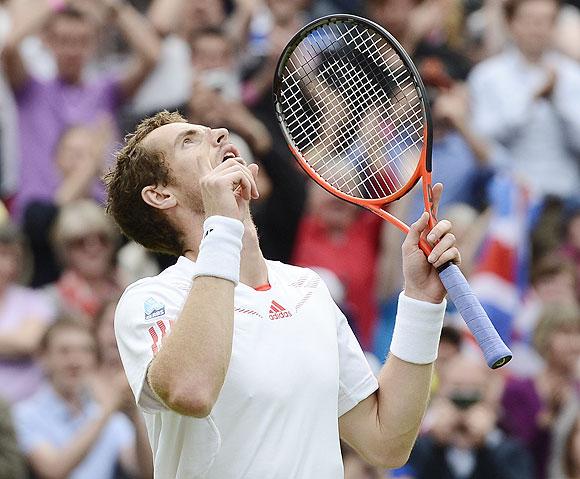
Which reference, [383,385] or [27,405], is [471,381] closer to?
[27,405]

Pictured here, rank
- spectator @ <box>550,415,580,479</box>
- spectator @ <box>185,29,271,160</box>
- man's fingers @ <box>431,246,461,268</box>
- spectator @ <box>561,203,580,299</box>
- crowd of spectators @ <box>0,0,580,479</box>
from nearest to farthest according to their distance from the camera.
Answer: man's fingers @ <box>431,246,461,268</box>
crowd of spectators @ <box>0,0,580,479</box>
spectator @ <box>550,415,580,479</box>
spectator @ <box>185,29,271,160</box>
spectator @ <box>561,203,580,299</box>

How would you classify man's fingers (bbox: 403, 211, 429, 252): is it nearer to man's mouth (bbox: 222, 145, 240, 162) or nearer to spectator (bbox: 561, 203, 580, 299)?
man's mouth (bbox: 222, 145, 240, 162)

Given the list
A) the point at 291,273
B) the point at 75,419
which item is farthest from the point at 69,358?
the point at 291,273

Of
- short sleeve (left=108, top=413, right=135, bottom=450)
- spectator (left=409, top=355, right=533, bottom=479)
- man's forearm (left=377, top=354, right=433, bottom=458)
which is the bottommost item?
spectator (left=409, top=355, right=533, bottom=479)

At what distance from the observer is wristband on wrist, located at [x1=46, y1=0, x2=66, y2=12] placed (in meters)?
8.84

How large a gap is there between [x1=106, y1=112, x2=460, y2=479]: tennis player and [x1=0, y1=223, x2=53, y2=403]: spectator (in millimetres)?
3591

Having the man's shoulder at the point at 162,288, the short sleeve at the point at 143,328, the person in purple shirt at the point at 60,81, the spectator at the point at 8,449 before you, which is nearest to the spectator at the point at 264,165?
the person in purple shirt at the point at 60,81

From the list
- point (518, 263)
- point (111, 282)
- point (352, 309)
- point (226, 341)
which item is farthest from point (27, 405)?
point (226, 341)

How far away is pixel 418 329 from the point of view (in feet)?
13.7

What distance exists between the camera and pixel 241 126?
8.47 metres

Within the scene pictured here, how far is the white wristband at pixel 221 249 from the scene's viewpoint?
3699 mm

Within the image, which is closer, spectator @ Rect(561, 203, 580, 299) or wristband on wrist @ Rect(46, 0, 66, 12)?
wristband on wrist @ Rect(46, 0, 66, 12)

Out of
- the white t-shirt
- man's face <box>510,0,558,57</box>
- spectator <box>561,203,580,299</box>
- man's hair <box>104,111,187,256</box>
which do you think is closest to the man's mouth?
man's hair <box>104,111,187,256</box>

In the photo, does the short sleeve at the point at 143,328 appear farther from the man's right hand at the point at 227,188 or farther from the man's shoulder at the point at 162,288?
the man's right hand at the point at 227,188
